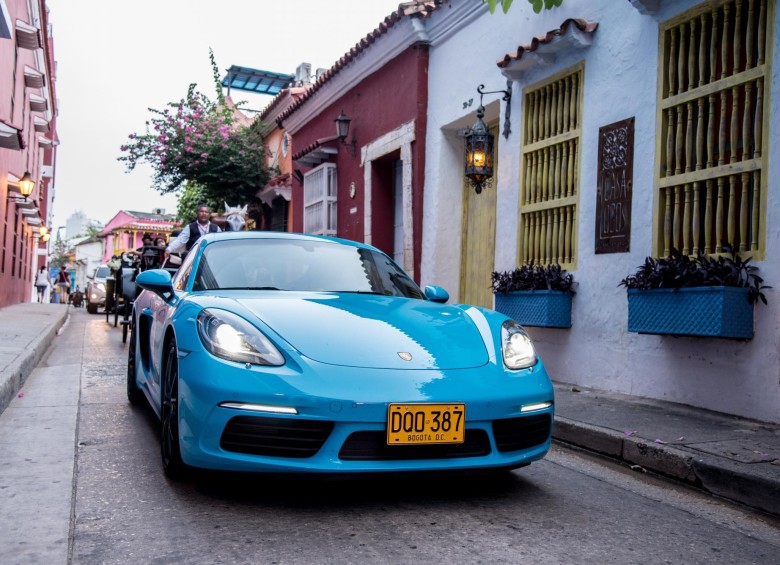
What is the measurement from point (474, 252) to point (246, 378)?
7114 millimetres

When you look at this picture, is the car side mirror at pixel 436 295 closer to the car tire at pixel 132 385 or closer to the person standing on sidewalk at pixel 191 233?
the car tire at pixel 132 385

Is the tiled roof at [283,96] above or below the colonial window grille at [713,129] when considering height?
above

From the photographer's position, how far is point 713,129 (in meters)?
5.80

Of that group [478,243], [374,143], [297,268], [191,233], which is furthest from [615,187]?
[374,143]

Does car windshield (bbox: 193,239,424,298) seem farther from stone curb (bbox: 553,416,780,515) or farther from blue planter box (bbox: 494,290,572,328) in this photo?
blue planter box (bbox: 494,290,572,328)

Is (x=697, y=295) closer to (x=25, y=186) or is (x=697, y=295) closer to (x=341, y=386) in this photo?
(x=341, y=386)

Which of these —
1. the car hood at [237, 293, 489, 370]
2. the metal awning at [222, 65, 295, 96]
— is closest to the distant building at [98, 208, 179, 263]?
the metal awning at [222, 65, 295, 96]

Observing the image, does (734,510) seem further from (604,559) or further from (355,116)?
(355,116)

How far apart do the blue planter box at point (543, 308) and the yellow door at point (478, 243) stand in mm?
1467

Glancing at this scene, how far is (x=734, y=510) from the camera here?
142 inches

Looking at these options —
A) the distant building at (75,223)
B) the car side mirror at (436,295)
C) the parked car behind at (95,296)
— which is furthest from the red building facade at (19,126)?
the distant building at (75,223)

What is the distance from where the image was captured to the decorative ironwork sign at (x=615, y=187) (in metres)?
6.61

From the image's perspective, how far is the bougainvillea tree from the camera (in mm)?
18875

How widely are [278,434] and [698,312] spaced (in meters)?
3.50
